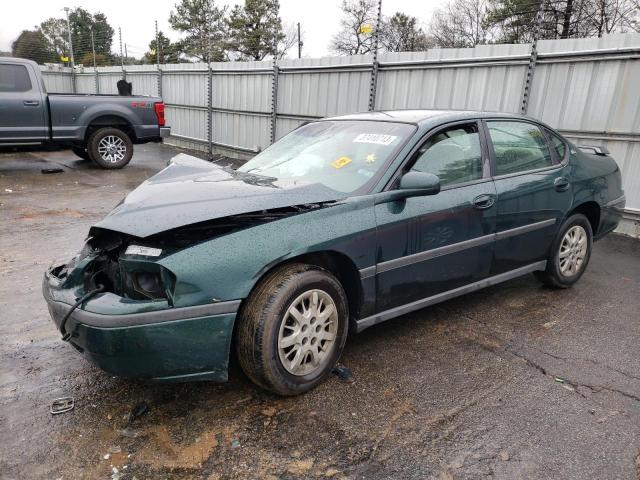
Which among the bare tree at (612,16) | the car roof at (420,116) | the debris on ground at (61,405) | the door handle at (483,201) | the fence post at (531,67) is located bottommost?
the debris on ground at (61,405)

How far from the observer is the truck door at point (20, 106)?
9.58 meters

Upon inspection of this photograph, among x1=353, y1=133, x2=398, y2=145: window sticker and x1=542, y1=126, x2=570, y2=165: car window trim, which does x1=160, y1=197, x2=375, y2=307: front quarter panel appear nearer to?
x1=353, y1=133, x2=398, y2=145: window sticker

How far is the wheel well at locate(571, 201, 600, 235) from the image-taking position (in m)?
4.60

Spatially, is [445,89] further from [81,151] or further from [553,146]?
[81,151]

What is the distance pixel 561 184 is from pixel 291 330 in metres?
2.80

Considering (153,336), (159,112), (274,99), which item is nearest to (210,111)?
(159,112)

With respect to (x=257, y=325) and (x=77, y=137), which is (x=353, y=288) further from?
(x=77, y=137)

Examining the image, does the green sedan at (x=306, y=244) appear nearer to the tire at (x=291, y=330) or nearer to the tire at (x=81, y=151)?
the tire at (x=291, y=330)

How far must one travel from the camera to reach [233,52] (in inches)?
1762

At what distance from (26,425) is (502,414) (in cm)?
247

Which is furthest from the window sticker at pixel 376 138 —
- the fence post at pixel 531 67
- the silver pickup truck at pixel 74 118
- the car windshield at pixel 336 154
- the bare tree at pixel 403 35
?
the bare tree at pixel 403 35

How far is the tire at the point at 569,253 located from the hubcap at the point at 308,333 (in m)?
2.45

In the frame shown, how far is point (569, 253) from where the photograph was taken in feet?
14.9

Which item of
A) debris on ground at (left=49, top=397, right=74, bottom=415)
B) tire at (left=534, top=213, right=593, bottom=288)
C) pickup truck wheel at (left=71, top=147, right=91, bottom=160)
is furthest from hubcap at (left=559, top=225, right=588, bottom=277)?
pickup truck wheel at (left=71, top=147, right=91, bottom=160)
